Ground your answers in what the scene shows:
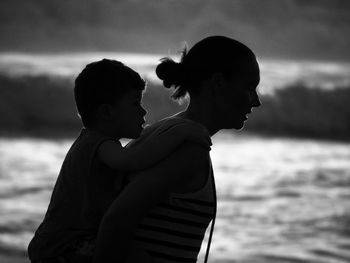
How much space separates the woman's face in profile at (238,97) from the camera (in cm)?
183

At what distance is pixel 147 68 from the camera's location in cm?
2416

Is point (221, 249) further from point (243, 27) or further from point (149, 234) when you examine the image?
point (243, 27)

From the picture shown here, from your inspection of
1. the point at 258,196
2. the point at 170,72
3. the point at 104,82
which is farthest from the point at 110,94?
the point at 258,196

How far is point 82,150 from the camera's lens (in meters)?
1.86

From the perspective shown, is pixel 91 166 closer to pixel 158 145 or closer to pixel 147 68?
pixel 158 145

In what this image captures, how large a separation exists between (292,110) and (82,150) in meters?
26.7

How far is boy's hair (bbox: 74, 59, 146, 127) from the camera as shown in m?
1.88

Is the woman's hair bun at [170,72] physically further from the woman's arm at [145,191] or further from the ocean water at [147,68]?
the ocean water at [147,68]

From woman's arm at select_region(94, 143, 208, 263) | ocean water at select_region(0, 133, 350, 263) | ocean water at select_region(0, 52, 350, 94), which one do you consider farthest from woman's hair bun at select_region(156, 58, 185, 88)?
ocean water at select_region(0, 52, 350, 94)

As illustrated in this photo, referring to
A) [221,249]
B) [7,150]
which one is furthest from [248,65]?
[7,150]

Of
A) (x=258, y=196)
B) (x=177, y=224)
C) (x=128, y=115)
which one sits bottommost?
(x=177, y=224)

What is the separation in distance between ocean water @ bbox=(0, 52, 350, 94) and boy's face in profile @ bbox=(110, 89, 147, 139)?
70.8ft

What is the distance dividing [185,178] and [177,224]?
0.39 feet

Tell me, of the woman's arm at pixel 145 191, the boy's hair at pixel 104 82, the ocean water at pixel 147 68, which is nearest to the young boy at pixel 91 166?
the boy's hair at pixel 104 82
